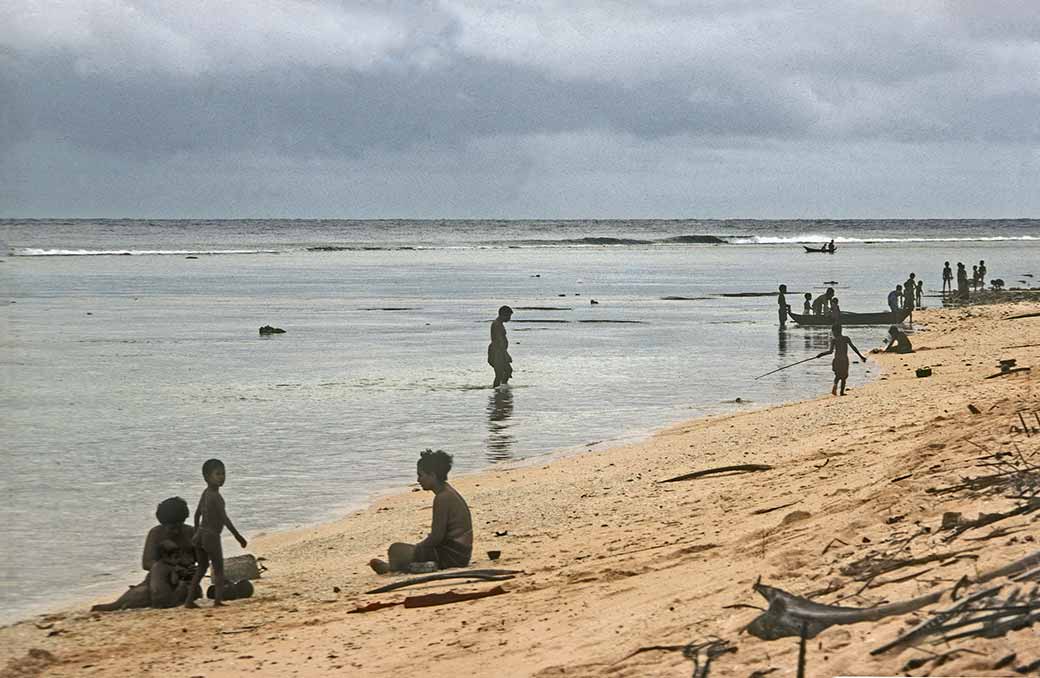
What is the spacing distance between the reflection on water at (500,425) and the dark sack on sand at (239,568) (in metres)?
6.85

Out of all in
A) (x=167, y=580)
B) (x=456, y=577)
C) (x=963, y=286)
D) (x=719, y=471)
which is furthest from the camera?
(x=963, y=286)

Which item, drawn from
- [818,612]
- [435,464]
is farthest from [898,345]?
[818,612]

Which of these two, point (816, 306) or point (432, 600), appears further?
point (816, 306)

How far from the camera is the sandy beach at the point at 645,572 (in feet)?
21.6

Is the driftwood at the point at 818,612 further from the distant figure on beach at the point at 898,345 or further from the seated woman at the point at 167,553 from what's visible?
the distant figure on beach at the point at 898,345

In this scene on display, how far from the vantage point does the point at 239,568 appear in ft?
34.4

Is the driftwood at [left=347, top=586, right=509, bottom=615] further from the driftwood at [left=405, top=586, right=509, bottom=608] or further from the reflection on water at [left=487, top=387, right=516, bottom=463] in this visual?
the reflection on water at [left=487, top=387, right=516, bottom=463]

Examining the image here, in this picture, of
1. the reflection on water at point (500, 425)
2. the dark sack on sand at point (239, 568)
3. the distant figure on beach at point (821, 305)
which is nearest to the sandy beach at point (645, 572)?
the dark sack on sand at point (239, 568)

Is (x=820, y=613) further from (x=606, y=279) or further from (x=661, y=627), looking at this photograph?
(x=606, y=279)

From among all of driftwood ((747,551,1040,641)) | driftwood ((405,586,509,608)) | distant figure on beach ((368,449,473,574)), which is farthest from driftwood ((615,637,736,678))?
distant figure on beach ((368,449,473,574))

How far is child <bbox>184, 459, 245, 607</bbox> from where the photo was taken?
9844 mm

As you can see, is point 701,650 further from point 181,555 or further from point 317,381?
point 317,381

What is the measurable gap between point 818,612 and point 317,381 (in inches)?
826

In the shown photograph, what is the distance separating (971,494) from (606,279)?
61.8 m
